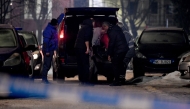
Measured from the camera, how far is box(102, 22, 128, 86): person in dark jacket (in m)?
19.0

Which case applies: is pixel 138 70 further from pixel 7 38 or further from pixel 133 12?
pixel 133 12

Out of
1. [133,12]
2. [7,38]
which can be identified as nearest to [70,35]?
[7,38]

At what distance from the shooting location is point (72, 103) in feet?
44.3

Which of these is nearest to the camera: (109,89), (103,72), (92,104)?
(92,104)

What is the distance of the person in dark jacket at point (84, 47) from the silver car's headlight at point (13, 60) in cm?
345

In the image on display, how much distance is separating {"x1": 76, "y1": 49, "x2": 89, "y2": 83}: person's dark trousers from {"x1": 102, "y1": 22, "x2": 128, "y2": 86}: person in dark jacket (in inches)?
24.4

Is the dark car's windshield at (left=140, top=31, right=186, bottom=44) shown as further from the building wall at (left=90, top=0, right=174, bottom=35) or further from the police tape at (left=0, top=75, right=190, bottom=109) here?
the building wall at (left=90, top=0, right=174, bottom=35)

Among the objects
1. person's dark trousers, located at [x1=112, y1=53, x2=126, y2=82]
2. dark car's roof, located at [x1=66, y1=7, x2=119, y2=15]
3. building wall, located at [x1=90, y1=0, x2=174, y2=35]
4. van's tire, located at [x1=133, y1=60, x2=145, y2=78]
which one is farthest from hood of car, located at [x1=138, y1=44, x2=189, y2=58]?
building wall, located at [x1=90, y1=0, x2=174, y2=35]

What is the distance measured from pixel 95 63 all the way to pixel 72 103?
6.21 meters

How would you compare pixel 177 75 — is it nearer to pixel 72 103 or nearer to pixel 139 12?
pixel 72 103

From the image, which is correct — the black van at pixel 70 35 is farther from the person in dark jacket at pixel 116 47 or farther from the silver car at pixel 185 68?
the silver car at pixel 185 68

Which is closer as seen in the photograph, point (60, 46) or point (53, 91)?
point (53, 91)

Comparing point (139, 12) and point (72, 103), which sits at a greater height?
point (72, 103)

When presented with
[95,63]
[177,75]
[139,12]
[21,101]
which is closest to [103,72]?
[95,63]
